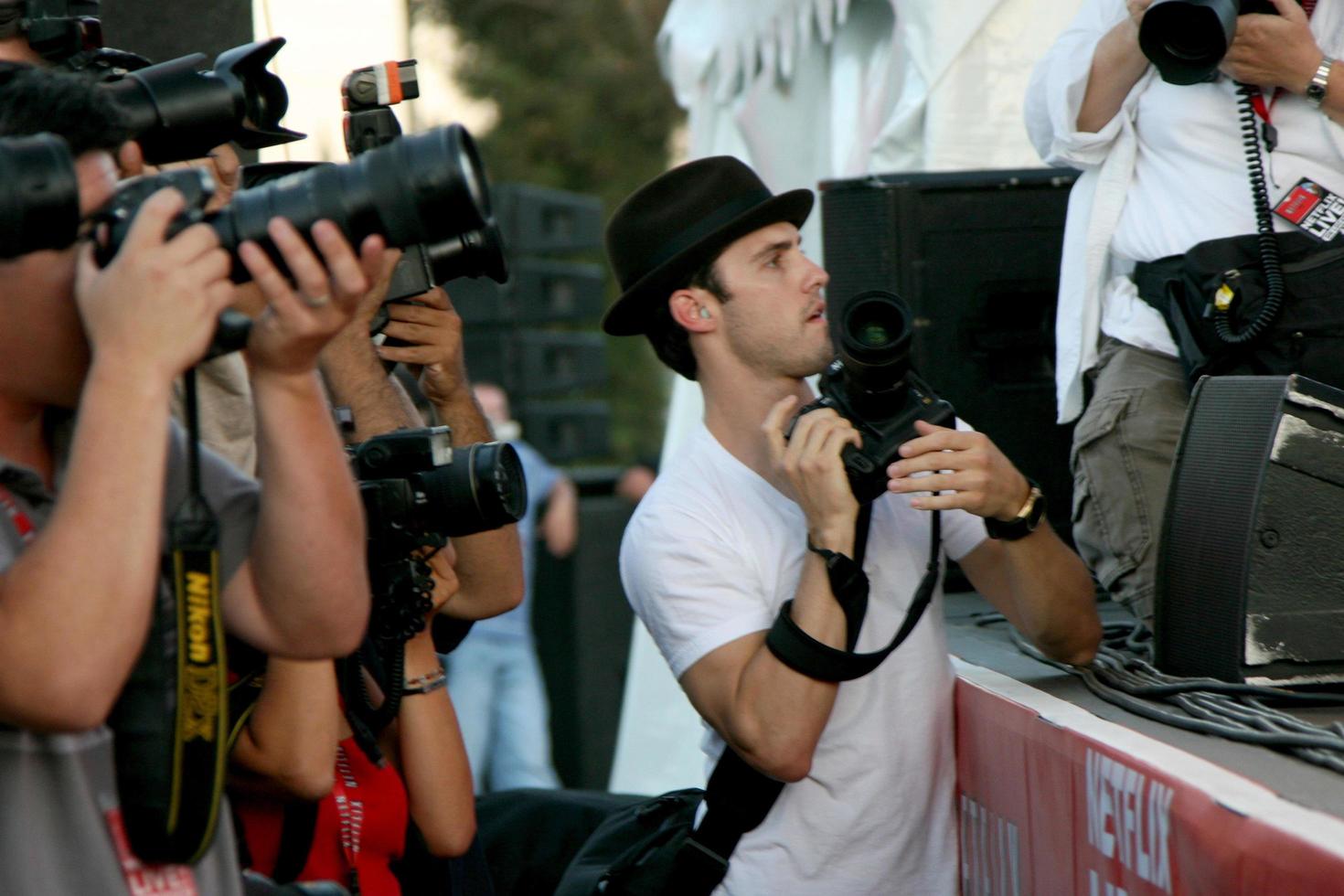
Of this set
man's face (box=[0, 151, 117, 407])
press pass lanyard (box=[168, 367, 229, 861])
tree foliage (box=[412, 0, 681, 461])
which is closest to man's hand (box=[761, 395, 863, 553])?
press pass lanyard (box=[168, 367, 229, 861])

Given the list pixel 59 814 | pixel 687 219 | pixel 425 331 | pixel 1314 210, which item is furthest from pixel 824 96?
pixel 59 814

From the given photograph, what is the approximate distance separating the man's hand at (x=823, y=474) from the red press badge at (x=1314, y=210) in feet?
2.74

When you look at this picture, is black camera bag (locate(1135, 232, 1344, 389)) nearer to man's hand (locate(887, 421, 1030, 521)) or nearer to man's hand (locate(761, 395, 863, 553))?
man's hand (locate(887, 421, 1030, 521))

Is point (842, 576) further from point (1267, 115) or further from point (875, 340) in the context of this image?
point (1267, 115)

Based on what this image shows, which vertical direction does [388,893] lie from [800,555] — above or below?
below

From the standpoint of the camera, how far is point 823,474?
2.22m

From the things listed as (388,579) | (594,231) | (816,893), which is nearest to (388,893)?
(388,579)

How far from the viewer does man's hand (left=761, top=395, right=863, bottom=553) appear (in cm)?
222

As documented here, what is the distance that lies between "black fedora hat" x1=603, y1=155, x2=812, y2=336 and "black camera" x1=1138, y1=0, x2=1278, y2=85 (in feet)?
1.97

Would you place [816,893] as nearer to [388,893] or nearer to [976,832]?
[976,832]

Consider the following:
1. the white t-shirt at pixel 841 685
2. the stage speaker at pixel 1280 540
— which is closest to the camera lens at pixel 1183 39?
the stage speaker at pixel 1280 540

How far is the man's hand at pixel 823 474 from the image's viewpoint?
222 centimetres

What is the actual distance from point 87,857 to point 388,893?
0.70 m

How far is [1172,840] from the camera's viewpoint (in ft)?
5.61
